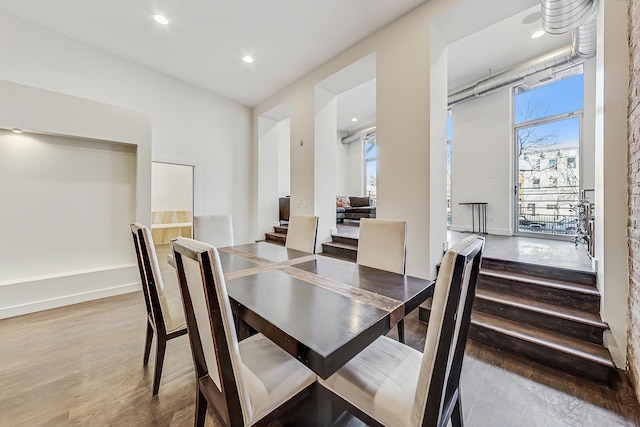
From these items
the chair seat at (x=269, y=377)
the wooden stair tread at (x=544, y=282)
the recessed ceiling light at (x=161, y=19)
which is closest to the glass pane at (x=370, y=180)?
the wooden stair tread at (x=544, y=282)

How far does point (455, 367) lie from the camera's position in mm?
1072

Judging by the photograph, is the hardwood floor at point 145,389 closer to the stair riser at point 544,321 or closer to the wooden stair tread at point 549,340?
the wooden stair tread at point 549,340

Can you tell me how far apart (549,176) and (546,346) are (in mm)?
3996

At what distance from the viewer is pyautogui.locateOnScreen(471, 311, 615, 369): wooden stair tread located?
5.79ft

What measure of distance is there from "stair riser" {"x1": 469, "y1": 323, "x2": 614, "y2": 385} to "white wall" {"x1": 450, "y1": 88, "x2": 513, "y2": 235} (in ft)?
11.6

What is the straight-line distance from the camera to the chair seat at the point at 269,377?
1.01 m

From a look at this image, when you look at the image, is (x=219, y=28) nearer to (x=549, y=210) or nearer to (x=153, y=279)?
(x=153, y=279)

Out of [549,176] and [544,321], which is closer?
[544,321]

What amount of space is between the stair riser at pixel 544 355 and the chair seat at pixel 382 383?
4.63 feet

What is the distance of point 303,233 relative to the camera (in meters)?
2.80

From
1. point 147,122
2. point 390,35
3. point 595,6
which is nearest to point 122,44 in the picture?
point 147,122

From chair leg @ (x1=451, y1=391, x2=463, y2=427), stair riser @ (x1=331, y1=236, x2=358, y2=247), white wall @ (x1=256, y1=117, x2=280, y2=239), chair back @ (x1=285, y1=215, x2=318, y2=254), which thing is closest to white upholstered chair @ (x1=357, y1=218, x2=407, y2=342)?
chair back @ (x1=285, y1=215, x2=318, y2=254)

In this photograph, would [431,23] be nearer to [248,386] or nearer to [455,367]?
[455,367]

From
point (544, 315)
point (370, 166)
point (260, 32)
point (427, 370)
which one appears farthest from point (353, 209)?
point (427, 370)
